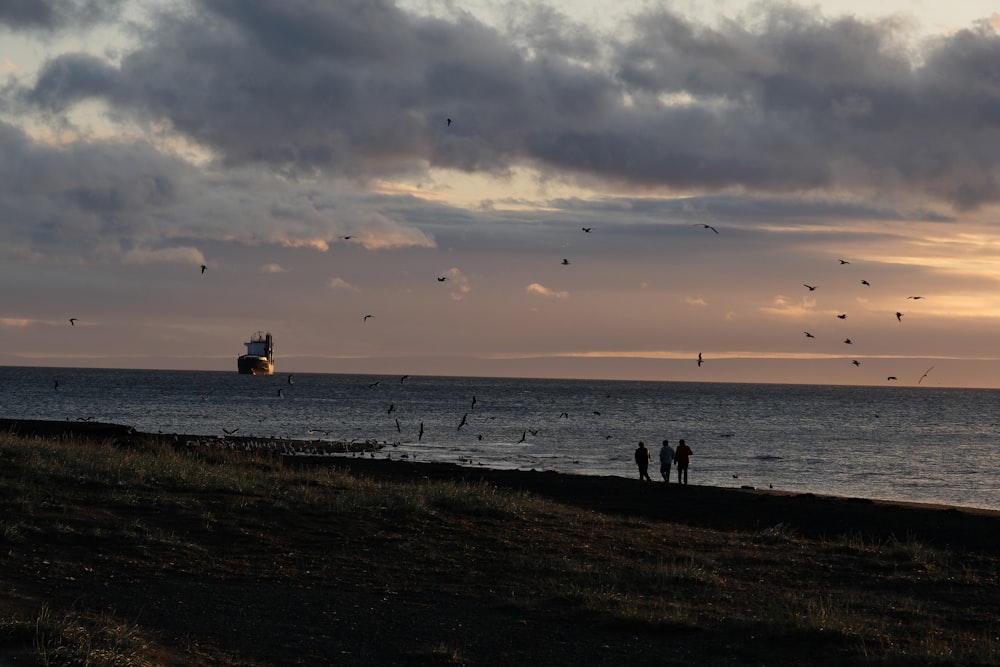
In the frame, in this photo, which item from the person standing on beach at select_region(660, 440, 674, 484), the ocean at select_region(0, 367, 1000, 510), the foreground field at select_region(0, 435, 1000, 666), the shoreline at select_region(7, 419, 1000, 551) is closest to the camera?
the foreground field at select_region(0, 435, 1000, 666)

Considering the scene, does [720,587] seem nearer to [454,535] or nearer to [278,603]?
[454,535]

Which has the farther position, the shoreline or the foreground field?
the shoreline

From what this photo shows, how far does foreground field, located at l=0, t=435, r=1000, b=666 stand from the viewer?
Answer: 1292 cm

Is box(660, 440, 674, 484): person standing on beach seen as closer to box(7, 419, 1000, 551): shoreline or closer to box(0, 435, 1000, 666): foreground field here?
box(7, 419, 1000, 551): shoreline

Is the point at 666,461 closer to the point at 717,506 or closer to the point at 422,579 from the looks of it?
the point at 717,506

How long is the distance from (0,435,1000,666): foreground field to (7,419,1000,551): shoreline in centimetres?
39

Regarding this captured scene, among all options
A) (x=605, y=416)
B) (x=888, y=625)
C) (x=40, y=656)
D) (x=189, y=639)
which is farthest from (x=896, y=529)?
(x=605, y=416)

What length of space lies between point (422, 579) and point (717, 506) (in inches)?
696

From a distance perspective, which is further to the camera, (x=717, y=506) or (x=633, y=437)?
(x=633, y=437)

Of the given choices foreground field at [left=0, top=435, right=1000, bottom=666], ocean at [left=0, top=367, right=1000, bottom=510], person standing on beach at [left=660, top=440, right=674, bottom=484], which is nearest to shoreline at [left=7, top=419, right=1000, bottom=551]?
foreground field at [left=0, top=435, right=1000, bottom=666]

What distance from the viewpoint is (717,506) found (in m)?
33.1

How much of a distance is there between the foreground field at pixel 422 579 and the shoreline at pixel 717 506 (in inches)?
15.5

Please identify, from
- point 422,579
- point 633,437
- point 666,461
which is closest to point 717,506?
point 666,461

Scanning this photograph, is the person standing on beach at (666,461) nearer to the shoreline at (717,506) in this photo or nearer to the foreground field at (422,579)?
the shoreline at (717,506)
